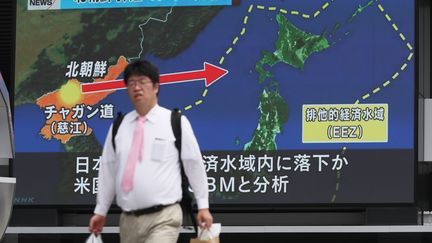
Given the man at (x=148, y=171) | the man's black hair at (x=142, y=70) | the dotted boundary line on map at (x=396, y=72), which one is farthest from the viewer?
the dotted boundary line on map at (x=396, y=72)

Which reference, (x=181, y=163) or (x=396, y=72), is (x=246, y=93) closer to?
(x=396, y=72)

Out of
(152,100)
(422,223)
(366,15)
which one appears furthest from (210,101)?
(152,100)

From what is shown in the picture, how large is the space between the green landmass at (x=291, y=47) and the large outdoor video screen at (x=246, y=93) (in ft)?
0.03

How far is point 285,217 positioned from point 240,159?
80 centimetres

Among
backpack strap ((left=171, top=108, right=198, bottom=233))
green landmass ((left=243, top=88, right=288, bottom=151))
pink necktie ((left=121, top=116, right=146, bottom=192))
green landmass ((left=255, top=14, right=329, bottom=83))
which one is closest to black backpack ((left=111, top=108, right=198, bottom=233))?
backpack strap ((left=171, top=108, right=198, bottom=233))

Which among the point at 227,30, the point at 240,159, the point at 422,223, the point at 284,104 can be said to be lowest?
the point at 422,223

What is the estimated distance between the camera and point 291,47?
9.28 m

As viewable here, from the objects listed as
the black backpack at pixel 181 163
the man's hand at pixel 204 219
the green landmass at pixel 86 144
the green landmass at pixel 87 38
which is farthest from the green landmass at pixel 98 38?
the man's hand at pixel 204 219

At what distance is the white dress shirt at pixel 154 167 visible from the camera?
5344 millimetres

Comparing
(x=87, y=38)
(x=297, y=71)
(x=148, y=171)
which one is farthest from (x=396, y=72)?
(x=148, y=171)

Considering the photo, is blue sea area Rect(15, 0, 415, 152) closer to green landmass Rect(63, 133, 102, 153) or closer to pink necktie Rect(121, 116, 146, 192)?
green landmass Rect(63, 133, 102, 153)

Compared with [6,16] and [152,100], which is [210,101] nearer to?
[6,16]

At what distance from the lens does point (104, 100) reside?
955 cm

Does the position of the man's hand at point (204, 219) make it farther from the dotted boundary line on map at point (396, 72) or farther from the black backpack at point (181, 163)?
the dotted boundary line on map at point (396, 72)
